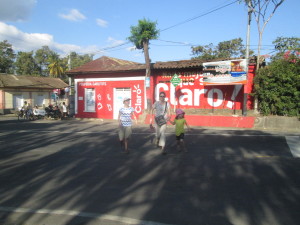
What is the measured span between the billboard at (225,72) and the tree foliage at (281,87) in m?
0.98

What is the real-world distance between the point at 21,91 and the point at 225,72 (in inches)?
1060

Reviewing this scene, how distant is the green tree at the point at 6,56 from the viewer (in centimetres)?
4828

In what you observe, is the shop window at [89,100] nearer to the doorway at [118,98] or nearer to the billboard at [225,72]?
the doorway at [118,98]

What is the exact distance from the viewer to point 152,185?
16.9ft

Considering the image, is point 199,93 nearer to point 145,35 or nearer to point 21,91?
point 145,35

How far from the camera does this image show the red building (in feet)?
52.3

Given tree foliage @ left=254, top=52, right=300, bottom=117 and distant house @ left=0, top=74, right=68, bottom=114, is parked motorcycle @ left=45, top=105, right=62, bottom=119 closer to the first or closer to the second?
distant house @ left=0, top=74, right=68, bottom=114

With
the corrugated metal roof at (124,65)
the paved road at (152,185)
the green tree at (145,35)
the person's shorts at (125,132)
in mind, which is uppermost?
the green tree at (145,35)

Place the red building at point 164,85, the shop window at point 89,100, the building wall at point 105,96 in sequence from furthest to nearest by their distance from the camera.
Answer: the shop window at point 89,100 < the building wall at point 105,96 < the red building at point 164,85

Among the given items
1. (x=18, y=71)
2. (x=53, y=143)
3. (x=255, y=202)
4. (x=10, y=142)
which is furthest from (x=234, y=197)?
(x=18, y=71)

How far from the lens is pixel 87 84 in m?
21.2

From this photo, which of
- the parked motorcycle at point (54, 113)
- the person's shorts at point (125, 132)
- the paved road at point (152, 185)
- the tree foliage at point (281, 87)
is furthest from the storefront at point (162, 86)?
the person's shorts at point (125, 132)

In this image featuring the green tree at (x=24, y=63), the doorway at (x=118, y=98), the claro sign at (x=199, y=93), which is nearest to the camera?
the claro sign at (x=199, y=93)

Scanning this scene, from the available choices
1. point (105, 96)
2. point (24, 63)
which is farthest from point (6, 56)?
point (105, 96)
